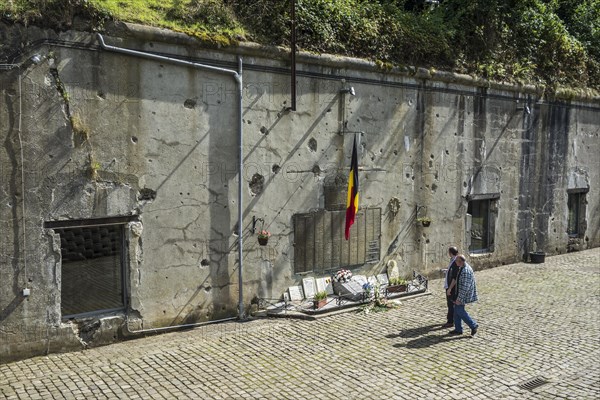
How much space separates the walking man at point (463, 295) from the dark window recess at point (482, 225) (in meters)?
5.73

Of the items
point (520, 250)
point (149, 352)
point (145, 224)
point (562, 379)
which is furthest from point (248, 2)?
point (520, 250)

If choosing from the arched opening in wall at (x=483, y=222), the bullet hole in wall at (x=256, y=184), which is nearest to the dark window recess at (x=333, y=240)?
the bullet hole in wall at (x=256, y=184)

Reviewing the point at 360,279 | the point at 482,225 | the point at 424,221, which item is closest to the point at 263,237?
the point at 360,279

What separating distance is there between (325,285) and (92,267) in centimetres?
475

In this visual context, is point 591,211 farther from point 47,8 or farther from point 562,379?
point 47,8

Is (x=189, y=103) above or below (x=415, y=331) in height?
above

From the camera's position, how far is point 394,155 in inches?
508

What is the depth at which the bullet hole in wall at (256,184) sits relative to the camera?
10586mm

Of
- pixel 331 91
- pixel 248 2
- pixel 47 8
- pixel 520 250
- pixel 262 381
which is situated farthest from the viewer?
pixel 520 250

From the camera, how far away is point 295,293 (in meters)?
11.2

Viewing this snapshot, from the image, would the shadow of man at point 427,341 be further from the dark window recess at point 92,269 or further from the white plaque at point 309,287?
the dark window recess at point 92,269

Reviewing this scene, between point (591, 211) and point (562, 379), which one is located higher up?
point (591, 211)

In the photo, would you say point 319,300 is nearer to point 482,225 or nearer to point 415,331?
point 415,331

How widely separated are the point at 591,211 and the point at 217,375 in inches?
604
